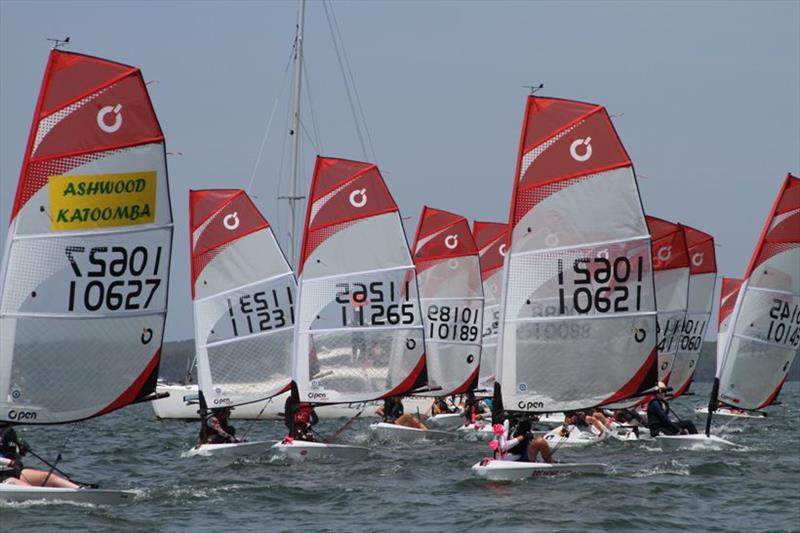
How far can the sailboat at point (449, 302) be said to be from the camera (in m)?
35.1

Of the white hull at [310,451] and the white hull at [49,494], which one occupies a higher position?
the white hull at [49,494]

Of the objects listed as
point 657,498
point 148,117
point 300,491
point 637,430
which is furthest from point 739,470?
point 148,117

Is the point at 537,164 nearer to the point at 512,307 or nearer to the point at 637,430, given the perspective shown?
the point at 512,307

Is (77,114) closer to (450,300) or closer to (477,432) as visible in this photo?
(477,432)

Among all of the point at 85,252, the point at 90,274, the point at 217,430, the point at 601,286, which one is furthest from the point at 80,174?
the point at 217,430

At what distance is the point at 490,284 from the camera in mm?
42594

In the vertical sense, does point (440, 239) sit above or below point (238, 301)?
above

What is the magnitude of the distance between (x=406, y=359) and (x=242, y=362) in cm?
343

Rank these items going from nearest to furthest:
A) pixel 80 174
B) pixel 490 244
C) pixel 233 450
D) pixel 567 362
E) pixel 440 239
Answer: pixel 80 174 < pixel 567 362 < pixel 233 450 < pixel 440 239 < pixel 490 244

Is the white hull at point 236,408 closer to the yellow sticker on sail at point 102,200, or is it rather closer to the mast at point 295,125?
the mast at point 295,125

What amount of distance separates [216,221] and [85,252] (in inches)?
399

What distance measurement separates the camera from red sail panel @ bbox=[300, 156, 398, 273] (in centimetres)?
2677

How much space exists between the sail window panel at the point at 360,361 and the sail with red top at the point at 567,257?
604cm

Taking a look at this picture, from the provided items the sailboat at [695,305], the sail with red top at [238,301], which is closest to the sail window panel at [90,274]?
the sail with red top at [238,301]
